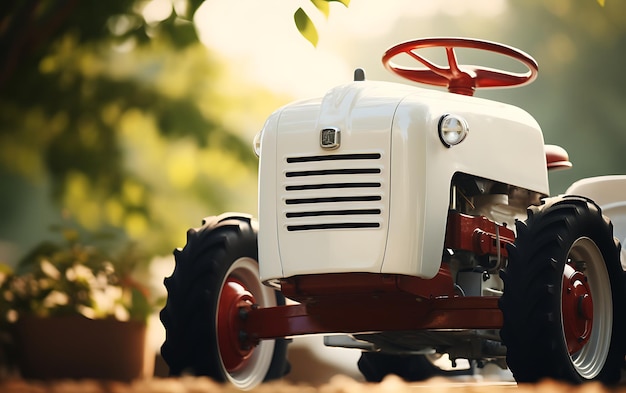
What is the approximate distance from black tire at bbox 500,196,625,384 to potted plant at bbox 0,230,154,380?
2.21 metres

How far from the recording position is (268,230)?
3.12 m

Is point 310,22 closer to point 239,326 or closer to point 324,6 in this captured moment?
point 324,6

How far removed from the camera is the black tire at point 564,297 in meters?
2.77

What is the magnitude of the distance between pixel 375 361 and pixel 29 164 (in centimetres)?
292

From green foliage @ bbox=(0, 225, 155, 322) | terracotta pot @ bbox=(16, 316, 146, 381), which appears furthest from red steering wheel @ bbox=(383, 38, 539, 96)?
green foliage @ bbox=(0, 225, 155, 322)

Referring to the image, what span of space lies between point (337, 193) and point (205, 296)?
63 cm

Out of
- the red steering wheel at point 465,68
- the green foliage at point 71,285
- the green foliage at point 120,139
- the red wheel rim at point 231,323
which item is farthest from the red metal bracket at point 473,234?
the green foliage at point 120,139

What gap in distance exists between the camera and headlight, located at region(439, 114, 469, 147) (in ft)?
9.86

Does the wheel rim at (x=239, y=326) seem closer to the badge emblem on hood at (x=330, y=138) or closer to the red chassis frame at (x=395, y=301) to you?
the red chassis frame at (x=395, y=301)

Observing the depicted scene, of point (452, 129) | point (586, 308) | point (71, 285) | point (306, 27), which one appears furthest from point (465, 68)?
point (71, 285)

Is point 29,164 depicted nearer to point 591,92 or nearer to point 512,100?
point 512,100

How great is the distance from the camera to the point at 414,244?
2936mm

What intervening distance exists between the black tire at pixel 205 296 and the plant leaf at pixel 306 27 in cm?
89

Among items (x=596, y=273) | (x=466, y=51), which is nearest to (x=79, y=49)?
(x=466, y=51)
